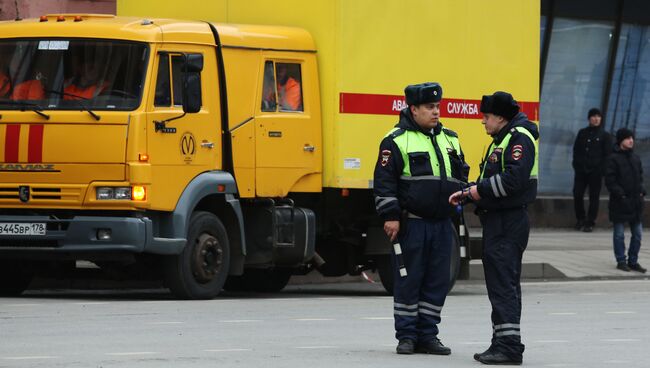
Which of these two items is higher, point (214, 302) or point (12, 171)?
point (12, 171)

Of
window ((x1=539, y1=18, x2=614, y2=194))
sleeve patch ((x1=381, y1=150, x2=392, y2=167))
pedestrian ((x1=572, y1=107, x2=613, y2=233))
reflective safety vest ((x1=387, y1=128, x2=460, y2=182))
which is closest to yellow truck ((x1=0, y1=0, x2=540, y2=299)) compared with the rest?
reflective safety vest ((x1=387, y1=128, x2=460, y2=182))

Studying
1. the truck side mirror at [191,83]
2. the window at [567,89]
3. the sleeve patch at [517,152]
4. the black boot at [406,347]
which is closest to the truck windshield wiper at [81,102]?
the truck side mirror at [191,83]

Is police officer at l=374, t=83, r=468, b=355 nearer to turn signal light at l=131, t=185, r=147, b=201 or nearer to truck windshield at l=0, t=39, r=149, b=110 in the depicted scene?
turn signal light at l=131, t=185, r=147, b=201

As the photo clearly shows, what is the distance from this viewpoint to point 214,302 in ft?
50.8

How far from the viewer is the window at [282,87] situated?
16.6 metres

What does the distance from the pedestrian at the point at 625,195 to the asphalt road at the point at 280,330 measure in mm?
4288

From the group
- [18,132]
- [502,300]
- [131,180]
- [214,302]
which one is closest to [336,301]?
[214,302]

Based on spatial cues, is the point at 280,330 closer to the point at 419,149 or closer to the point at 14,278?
the point at 419,149

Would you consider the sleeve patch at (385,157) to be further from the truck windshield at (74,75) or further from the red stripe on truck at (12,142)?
the red stripe on truck at (12,142)

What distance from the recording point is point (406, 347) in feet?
36.5

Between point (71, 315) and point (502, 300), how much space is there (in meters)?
4.18

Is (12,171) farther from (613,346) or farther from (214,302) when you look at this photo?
(613,346)

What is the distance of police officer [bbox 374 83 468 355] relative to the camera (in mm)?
11242

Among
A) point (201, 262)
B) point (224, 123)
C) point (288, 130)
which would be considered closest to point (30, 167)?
point (201, 262)
